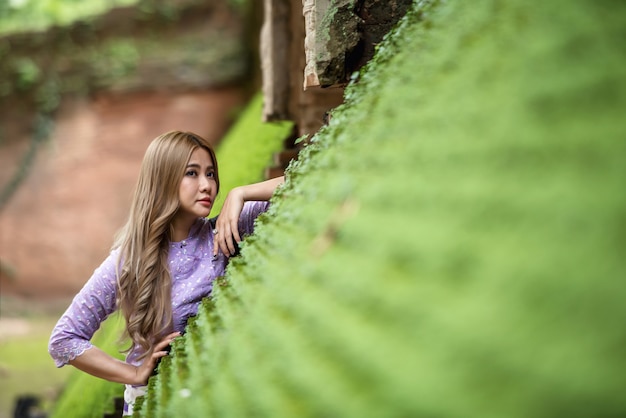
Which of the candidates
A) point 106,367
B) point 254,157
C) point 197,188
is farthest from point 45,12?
point 106,367

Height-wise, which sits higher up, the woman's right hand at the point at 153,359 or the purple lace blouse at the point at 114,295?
the purple lace blouse at the point at 114,295

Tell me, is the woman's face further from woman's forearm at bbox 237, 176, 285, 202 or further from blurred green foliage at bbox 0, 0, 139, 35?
blurred green foliage at bbox 0, 0, 139, 35

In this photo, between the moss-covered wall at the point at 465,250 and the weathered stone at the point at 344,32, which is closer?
the moss-covered wall at the point at 465,250

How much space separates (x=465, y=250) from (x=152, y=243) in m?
1.38

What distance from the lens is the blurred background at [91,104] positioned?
8484mm

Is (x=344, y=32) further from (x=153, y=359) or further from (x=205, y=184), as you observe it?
(x=153, y=359)

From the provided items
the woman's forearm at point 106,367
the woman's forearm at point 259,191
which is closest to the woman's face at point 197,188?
the woman's forearm at point 259,191

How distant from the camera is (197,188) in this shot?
81.4 inches

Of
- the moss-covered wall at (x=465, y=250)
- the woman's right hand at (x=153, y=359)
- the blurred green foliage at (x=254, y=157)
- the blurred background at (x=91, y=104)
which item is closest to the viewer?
the moss-covered wall at (x=465, y=250)

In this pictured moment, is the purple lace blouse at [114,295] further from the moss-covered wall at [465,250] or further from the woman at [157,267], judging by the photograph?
the moss-covered wall at [465,250]

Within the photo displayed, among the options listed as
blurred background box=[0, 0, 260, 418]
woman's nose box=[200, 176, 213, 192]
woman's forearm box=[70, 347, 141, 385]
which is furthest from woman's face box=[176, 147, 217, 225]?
blurred background box=[0, 0, 260, 418]

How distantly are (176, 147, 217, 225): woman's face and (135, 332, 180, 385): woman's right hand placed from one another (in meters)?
0.44

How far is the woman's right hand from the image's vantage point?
6.29 feet

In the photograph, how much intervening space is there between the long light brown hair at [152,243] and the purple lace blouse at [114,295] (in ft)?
0.11
